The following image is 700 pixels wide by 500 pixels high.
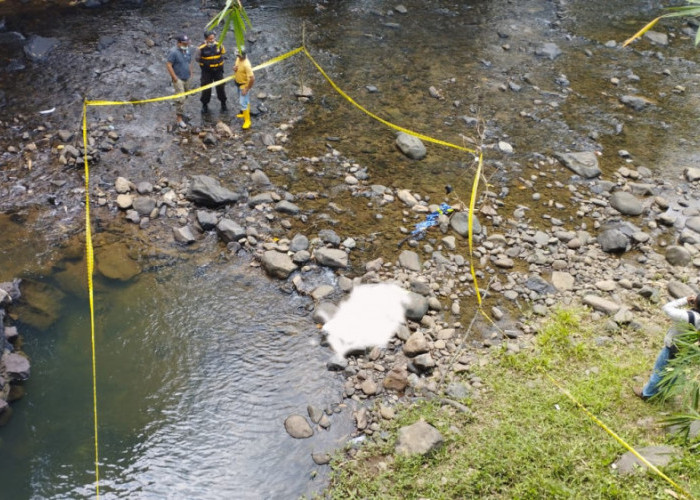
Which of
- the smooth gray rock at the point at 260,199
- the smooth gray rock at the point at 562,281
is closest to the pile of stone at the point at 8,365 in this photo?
the smooth gray rock at the point at 260,199

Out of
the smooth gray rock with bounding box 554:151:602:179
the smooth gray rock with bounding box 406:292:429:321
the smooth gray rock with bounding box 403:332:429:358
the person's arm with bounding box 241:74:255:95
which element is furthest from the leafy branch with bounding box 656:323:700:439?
the person's arm with bounding box 241:74:255:95

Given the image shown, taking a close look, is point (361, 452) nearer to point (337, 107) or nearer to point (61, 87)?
point (337, 107)

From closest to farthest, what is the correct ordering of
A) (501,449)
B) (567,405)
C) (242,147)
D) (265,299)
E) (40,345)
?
(501,449) < (567,405) < (40,345) < (265,299) < (242,147)

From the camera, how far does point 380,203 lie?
8.05m

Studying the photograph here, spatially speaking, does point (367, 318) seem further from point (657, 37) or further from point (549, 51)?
point (657, 37)

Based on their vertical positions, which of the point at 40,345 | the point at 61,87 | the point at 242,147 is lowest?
the point at 40,345

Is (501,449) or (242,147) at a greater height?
(242,147)

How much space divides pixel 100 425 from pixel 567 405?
4.59m

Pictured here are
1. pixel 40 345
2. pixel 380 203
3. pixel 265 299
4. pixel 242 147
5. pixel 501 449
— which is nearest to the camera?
pixel 501 449

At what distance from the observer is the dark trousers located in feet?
29.6

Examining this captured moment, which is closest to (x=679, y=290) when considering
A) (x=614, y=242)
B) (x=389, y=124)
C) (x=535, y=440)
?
(x=614, y=242)

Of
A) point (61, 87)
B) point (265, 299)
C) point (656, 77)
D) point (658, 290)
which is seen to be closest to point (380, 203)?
point (265, 299)

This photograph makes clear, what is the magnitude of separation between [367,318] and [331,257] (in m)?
1.01

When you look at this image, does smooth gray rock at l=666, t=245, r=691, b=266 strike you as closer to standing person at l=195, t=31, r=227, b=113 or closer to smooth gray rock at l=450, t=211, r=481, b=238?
smooth gray rock at l=450, t=211, r=481, b=238
